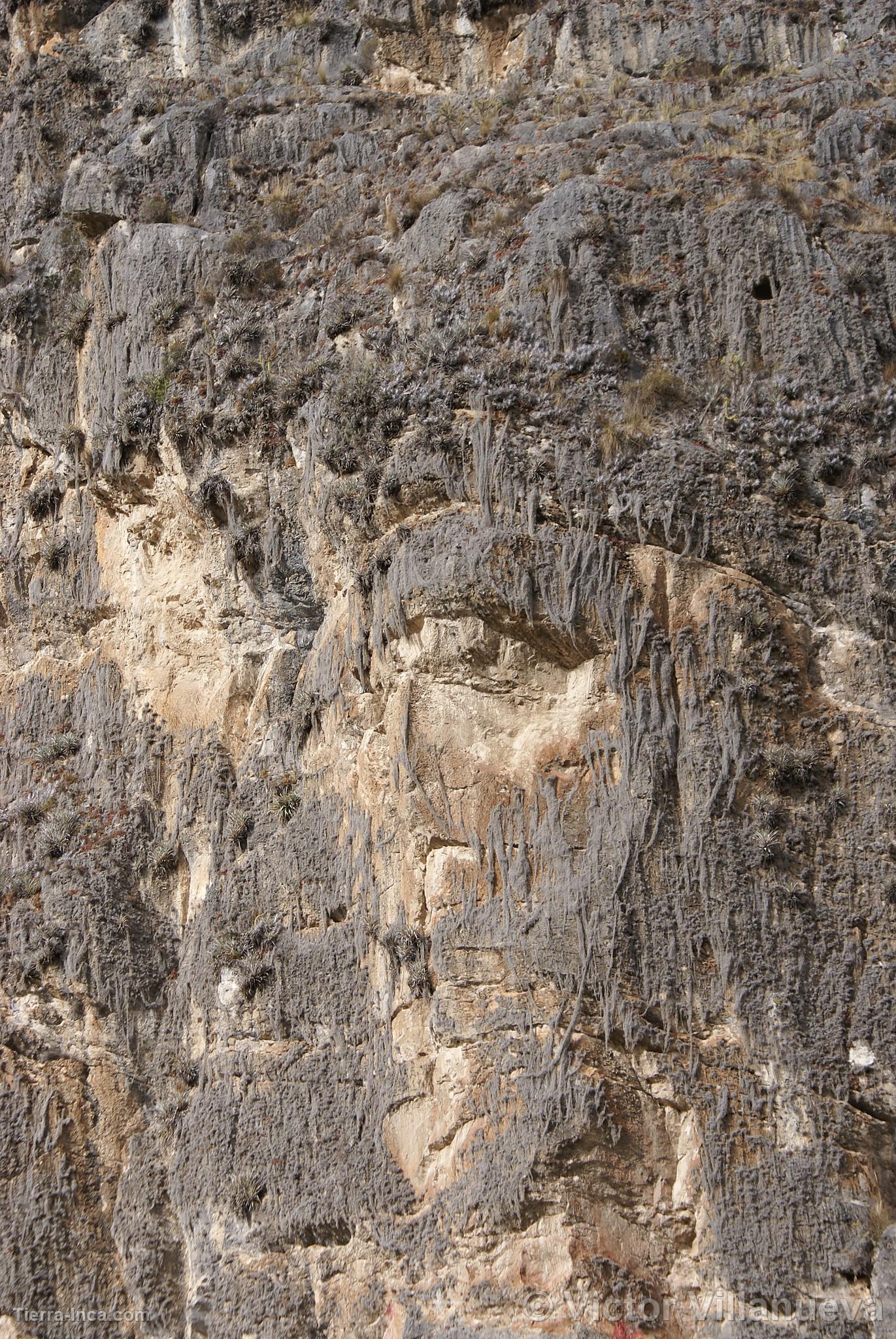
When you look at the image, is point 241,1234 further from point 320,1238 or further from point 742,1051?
point 742,1051

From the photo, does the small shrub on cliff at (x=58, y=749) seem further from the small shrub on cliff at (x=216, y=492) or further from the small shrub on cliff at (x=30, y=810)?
the small shrub on cliff at (x=216, y=492)

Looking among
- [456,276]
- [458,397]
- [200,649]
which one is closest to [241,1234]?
[200,649]

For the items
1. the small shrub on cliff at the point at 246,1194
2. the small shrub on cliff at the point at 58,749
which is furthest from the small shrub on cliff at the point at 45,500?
the small shrub on cliff at the point at 246,1194

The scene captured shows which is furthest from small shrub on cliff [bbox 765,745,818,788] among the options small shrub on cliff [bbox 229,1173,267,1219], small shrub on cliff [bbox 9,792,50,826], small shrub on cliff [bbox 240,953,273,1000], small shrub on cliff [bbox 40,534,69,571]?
small shrub on cliff [bbox 40,534,69,571]

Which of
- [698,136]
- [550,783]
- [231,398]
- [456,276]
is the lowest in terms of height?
[550,783]

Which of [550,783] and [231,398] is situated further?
[231,398]

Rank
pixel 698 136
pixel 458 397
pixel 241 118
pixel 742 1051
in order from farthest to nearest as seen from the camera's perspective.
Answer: pixel 241 118, pixel 698 136, pixel 458 397, pixel 742 1051

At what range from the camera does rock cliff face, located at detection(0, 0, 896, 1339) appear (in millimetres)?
11703

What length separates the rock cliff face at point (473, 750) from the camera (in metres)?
11.7

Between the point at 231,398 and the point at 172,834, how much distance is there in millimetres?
5254

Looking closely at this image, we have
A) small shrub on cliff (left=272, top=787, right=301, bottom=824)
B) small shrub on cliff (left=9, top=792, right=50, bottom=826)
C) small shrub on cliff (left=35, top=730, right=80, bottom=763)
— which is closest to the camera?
small shrub on cliff (left=272, top=787, right=301, bottom=824)

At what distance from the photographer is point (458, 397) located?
45.6 feet

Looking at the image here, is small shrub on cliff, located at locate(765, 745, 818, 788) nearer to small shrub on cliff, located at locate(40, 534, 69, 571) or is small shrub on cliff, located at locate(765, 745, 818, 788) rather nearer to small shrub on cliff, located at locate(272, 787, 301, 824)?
small shrub on cliff, located at locate(272, 787, 301, 824)

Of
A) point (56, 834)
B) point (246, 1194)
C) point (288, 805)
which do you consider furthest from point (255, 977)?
point (56, 834)
